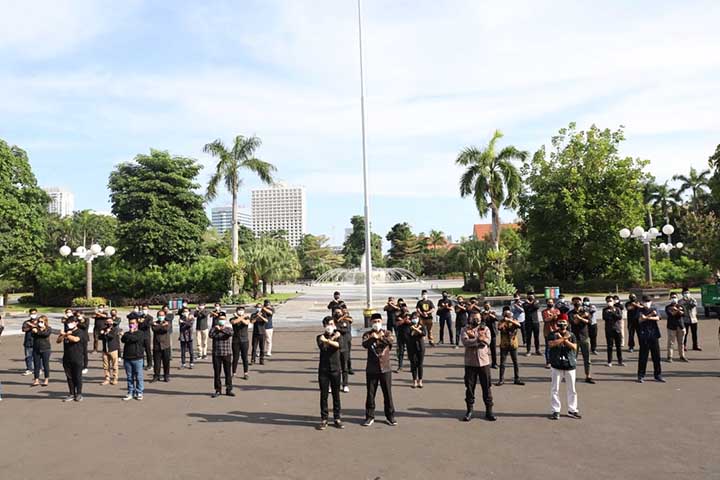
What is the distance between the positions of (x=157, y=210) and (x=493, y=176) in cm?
2407

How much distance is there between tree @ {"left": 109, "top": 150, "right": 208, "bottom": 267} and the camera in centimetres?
3891

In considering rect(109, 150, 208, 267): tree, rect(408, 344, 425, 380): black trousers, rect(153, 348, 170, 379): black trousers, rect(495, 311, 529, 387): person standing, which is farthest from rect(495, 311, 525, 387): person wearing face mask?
rect(109, 150, 208, 267): tree

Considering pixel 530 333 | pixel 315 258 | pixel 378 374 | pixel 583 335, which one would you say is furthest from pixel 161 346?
pixel 315 258

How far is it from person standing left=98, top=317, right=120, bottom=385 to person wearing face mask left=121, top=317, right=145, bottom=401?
1.58 meters

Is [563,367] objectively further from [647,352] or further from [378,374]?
[647,352]

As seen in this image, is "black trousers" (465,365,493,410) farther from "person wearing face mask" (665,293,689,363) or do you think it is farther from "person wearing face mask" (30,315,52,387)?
"person wearing face mask" (30,315,52,387)

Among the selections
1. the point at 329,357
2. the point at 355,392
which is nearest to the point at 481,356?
the point at 329,357

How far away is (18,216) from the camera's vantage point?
37812 millimetres

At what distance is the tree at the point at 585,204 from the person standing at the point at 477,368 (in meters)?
32.5

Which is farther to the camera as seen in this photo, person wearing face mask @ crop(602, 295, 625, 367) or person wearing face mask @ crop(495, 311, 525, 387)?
person wearing face mask @ crop(602, 295, 625, 367)

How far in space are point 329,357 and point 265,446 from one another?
5.71 ft

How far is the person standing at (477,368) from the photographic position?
29.4ft

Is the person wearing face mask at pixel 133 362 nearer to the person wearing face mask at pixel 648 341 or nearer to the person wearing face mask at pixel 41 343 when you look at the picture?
the person wearing face mask at pixel 41 343

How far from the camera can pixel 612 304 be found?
544 inches
